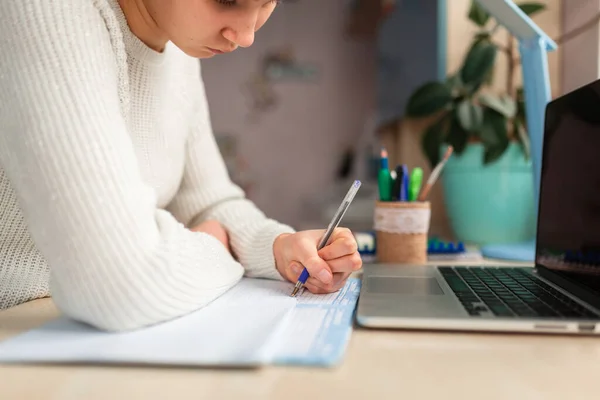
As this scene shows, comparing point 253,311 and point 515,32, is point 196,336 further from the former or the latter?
point 515,32

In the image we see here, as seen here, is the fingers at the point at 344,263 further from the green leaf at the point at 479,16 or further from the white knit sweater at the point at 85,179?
the green leaf at the point at 479,16

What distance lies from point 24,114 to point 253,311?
0.83 feet

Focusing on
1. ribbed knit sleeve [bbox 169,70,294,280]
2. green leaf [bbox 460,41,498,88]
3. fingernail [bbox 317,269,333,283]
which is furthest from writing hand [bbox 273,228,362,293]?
green leaf [bbox 460,41,498,88]

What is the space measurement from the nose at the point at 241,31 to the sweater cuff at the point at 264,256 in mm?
240

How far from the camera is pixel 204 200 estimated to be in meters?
0.74

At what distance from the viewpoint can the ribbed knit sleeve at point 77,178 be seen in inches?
14.9

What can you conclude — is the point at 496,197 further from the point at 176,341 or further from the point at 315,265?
the point at 176,341

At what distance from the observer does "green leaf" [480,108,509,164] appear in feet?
3.13

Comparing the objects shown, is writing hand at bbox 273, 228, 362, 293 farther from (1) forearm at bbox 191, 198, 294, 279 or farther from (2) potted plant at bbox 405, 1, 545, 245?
(2) potted plant at bbox 405, 1, 545, 245

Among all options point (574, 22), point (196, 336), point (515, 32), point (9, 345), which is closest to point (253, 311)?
point (196, 336)

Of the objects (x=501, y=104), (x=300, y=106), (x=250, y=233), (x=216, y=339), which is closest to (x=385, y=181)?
(x=250, y=233)

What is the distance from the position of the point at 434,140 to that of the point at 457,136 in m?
0.06

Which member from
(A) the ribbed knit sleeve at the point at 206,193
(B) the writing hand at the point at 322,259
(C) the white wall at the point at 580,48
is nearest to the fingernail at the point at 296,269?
(B) the writing hand at the point at 322,259

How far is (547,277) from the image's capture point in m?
0.57
